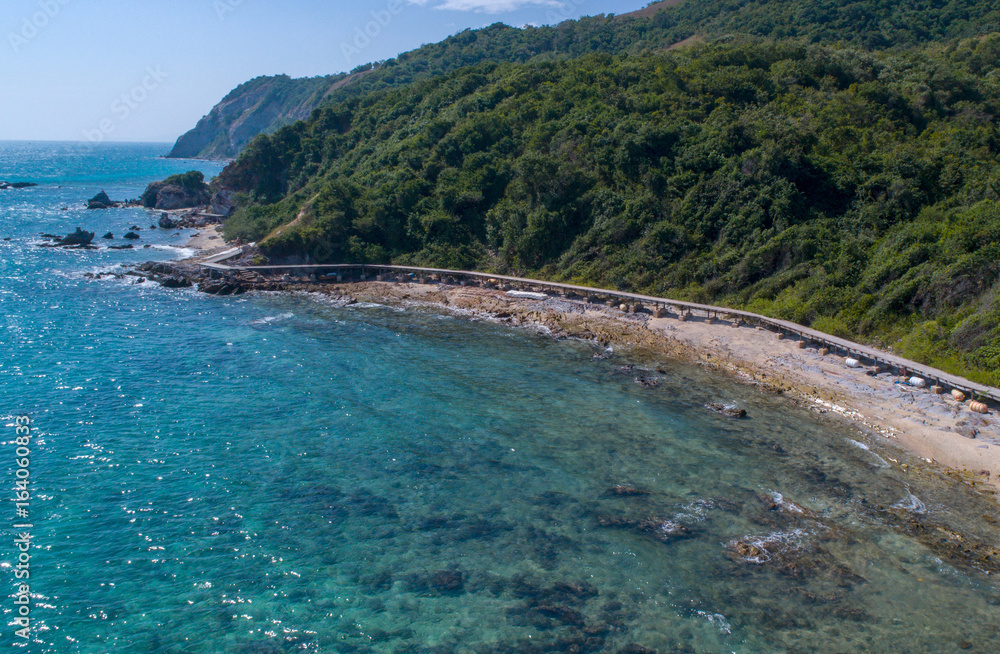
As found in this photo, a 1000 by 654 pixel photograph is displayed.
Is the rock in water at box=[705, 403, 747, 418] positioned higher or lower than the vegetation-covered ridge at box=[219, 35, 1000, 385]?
lower

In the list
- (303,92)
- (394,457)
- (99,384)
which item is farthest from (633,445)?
(303,92)

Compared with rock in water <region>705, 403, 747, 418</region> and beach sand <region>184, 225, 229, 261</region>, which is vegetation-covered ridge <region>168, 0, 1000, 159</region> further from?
rock in water <region>705, 403, 747, 418</region>

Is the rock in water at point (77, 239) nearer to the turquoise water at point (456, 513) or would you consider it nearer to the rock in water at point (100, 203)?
the rock in water at point (100, 203)

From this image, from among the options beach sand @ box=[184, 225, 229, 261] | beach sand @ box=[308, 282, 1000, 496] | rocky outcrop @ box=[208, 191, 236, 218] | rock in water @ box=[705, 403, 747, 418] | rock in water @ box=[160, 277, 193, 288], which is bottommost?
rock in water @ box=[705, 403, 747, 418]

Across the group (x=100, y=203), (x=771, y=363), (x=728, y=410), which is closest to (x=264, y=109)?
(x=100, y=203)

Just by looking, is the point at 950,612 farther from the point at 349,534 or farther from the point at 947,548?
the point at 349,534

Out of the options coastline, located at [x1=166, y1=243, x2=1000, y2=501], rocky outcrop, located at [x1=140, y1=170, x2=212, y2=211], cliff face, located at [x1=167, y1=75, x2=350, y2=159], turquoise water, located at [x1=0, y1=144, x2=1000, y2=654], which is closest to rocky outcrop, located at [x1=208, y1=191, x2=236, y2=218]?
rocky outcrop, located at [x1=140, y1=170, x2=212, y2=211]
